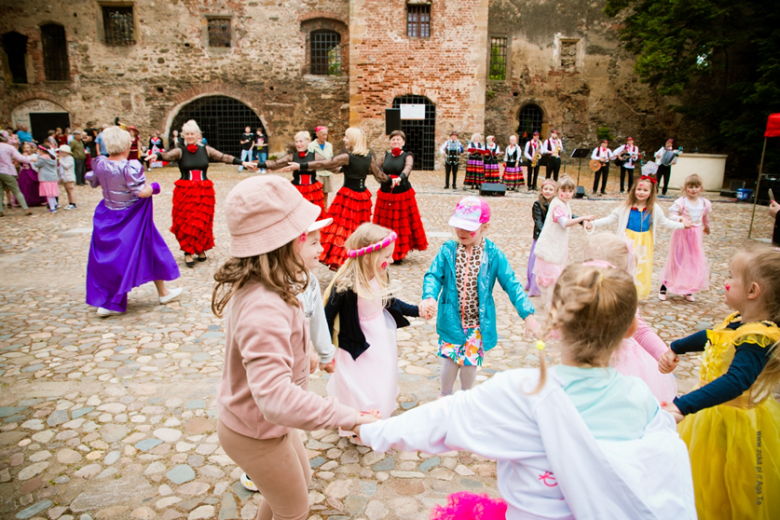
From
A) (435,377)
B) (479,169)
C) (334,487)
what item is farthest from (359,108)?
(334,487)

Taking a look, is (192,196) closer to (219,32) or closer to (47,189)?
(47,189)

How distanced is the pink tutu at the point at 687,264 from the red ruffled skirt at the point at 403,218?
3.18 metres

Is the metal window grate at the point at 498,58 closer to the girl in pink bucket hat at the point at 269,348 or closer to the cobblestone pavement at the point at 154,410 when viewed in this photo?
the cobblestone pavement at the point at 154,410

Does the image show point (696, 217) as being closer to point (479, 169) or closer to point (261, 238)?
point (261, 238)

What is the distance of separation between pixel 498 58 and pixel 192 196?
20.2 meters

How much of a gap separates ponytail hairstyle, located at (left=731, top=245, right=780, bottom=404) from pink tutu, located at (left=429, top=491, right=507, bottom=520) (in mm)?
1305

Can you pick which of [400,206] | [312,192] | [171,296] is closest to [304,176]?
[312,192]

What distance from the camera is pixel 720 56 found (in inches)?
865

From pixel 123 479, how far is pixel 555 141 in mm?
15971

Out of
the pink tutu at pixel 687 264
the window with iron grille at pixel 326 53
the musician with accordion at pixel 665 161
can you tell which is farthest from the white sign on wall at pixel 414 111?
the pink tutu at pixel 687 264

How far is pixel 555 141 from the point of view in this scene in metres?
16.3

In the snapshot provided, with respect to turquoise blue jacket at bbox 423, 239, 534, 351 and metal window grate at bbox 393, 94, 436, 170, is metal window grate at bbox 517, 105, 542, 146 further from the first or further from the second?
turquoise blue jacket at bbox 423, 239, 534, 351

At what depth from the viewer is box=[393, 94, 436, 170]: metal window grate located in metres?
20.0

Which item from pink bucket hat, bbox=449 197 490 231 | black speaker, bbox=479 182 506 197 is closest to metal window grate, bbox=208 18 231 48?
black speaker, bbox=479 182 506 197
